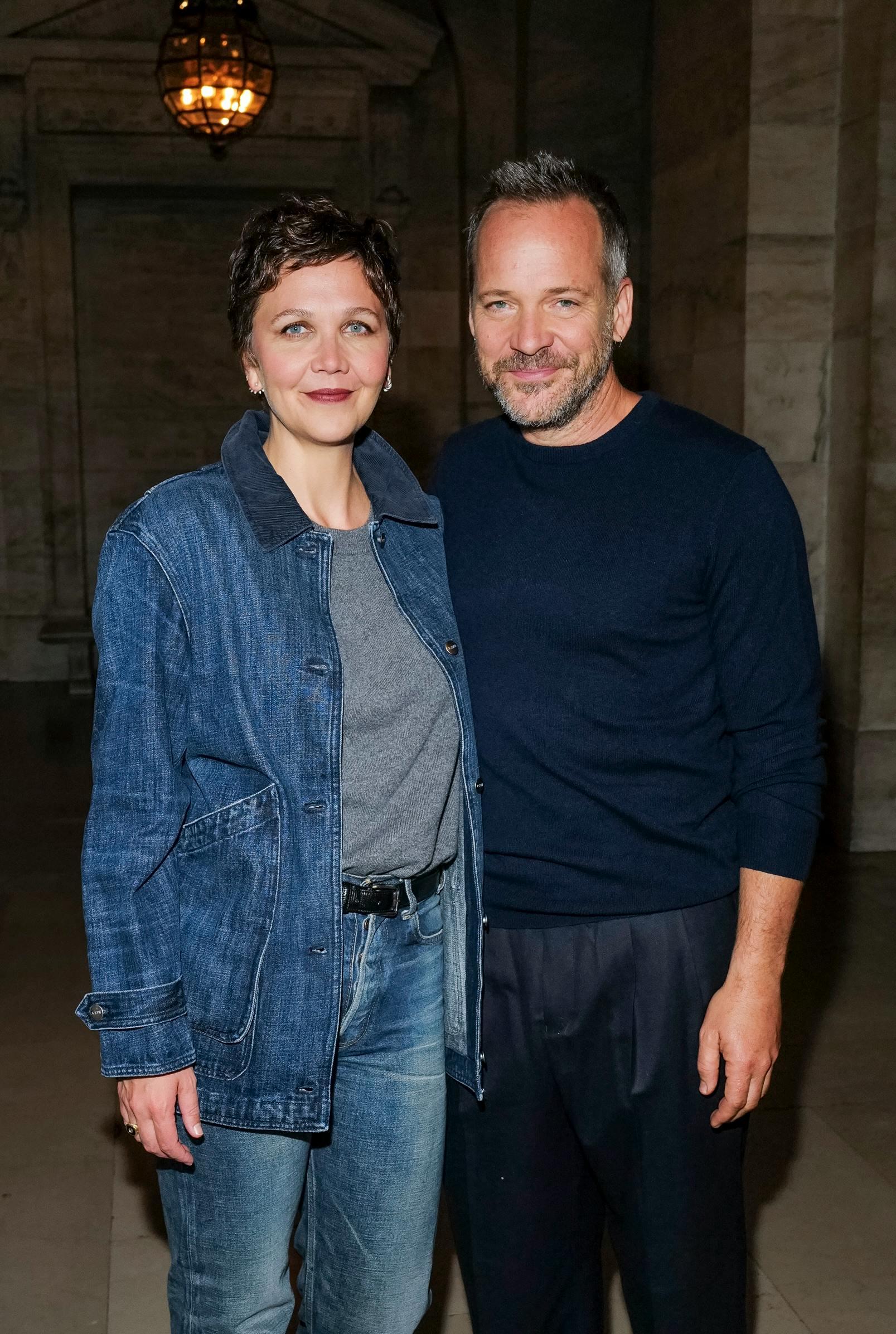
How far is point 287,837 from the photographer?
2.03 metres

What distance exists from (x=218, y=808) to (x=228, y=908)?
15 centimetres

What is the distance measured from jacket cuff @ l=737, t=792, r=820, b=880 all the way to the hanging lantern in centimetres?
634

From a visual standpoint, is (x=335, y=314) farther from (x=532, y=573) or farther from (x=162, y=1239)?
(x=162, y=1239)

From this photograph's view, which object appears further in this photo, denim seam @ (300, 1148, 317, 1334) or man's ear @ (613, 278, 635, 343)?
man's ear @ (613, 278, 635, 343)

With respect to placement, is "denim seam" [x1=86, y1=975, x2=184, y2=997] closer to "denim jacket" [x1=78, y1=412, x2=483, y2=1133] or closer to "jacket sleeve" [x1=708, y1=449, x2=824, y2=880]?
"denim jacket" [x1=78, y1=412, x2=483, y2=1133]

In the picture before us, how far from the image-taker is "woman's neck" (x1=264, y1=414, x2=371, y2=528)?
2270 millimetres

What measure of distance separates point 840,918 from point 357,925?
426 centimetres

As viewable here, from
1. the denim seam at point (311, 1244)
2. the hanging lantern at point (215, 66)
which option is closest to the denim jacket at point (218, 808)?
the denim seam at point (311, 1244)

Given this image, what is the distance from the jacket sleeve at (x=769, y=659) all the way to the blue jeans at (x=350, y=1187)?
1.93ft

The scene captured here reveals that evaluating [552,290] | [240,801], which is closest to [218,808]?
[240,801]

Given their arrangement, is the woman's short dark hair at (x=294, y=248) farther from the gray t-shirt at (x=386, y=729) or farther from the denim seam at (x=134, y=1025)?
the denim seam at (x=134, y=1025)

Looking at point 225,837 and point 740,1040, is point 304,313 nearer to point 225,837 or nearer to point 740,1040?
point 225,837

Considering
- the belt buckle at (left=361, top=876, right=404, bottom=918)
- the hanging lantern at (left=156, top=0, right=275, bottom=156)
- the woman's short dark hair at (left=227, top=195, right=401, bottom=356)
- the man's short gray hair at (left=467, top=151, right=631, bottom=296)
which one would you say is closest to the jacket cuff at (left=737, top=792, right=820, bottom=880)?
the belt buckle at (left=361, top=876, right=404, bottom=918)

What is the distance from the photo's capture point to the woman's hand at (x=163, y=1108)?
2.02 m
